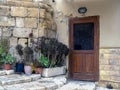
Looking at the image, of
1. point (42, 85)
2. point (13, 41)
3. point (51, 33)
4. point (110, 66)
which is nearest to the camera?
point (42, 85)

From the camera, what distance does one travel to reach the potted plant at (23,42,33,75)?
592cm

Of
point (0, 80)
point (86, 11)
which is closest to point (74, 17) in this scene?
point (86, 11)

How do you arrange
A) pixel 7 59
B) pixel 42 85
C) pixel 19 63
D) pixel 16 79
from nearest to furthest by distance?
pixel 42 85, pixel 16 79, pixel 7 59, pixel 19 63

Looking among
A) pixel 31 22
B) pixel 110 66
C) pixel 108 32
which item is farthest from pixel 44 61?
pixel 108 32

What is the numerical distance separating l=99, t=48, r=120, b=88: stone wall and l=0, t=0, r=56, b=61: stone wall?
193 cm

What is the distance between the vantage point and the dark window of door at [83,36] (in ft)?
20.8

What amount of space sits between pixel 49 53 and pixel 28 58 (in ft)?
2.21

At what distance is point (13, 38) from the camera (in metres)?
6.18

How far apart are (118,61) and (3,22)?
3382 millimetres

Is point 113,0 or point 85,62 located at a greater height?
point 113,0

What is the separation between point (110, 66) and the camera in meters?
5.71

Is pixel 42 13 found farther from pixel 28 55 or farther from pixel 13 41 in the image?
pixel 28 55

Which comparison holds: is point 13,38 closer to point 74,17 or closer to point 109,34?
point 74,17

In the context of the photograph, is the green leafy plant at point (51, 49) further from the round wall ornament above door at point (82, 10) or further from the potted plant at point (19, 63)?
the round wall ornament above door at point (82, 10)
